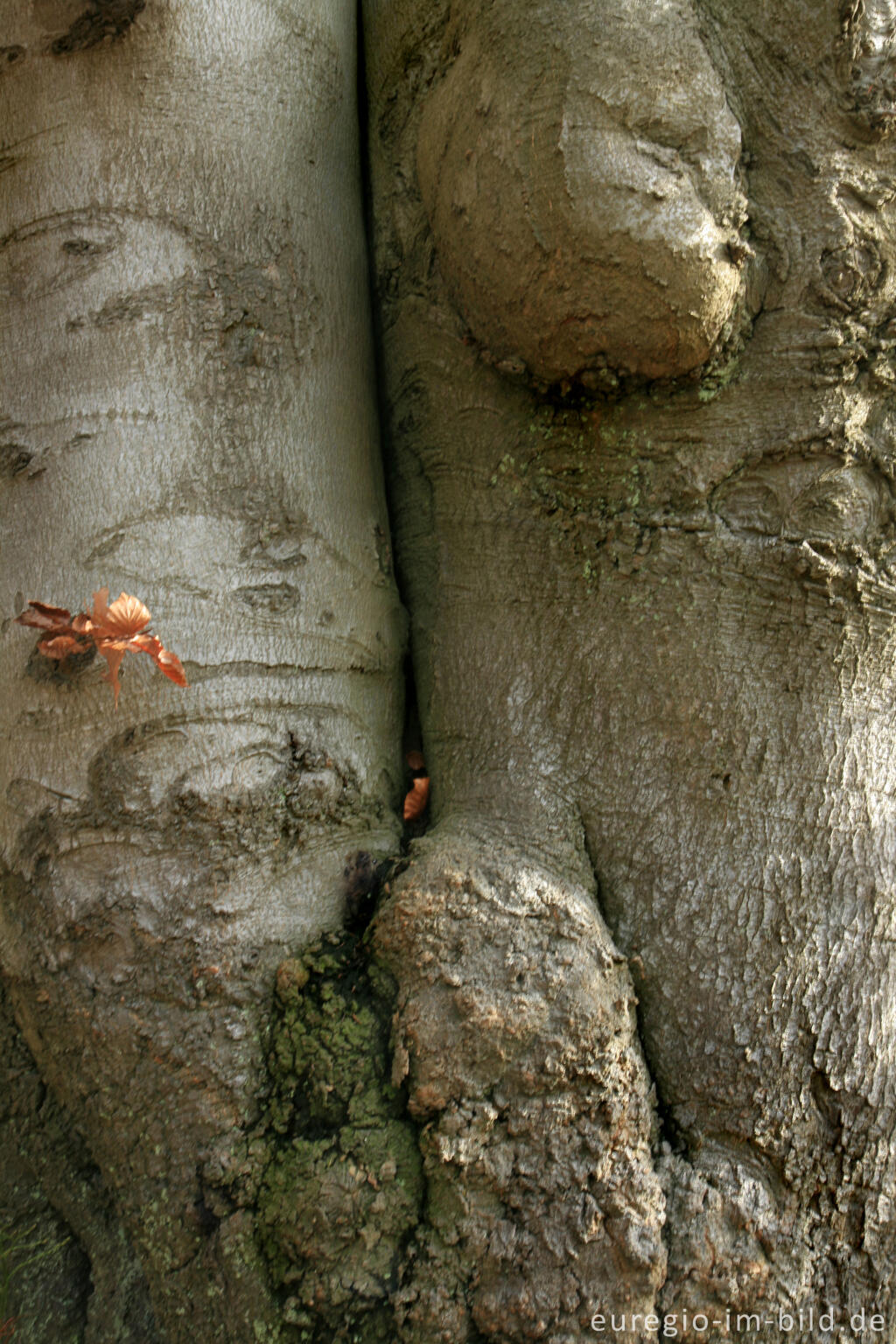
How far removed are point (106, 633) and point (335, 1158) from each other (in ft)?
2.82

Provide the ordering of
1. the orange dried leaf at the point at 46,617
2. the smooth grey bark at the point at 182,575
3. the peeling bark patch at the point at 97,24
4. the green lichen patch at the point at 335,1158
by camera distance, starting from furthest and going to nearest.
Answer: the peeling bark patch at the point at 97,24
the orange dried leaf at the point at 46,617
the smooth grey bark at the point at 182,575
the green lichen patch at the point at 335,1158

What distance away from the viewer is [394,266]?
1871mm

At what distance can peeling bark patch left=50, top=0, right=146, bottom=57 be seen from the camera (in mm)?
1732

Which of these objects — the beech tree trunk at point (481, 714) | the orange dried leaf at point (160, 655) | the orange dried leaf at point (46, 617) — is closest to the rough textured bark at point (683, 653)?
the beech tree trunk at point (481, 714)

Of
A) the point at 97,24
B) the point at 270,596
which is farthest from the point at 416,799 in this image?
the point at 97,24

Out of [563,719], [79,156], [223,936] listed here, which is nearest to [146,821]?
[223,936]

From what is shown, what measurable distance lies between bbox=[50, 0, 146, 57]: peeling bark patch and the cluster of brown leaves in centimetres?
110

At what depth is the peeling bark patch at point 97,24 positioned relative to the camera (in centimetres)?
173

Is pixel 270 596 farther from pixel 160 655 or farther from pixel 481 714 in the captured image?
pixel 481 714

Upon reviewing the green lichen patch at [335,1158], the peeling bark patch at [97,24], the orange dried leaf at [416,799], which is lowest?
the green lichen patch at [335,1158]

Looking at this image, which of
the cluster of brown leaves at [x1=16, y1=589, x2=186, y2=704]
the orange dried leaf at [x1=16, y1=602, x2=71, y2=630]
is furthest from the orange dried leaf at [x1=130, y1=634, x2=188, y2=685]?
the orange dried leaf at [x1=16, y1=602, x2=71, y2=630]

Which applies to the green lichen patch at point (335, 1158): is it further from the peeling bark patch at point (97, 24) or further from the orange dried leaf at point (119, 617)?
the peeling bark patch at point (97, 24)

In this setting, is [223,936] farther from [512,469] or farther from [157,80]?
[157,80]

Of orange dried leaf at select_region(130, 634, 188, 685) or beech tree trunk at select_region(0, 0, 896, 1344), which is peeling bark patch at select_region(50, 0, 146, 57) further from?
orange dried leaf at select_region(130, 634, 188, 685)
